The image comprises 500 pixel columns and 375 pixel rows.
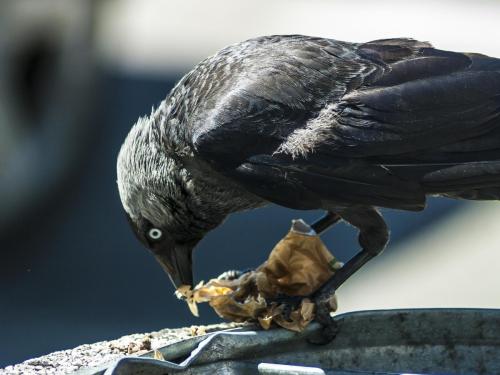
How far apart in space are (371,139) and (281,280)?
2.42 ft

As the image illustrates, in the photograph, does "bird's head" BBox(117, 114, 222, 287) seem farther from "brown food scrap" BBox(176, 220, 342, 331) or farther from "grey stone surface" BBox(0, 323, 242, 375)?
"grey stone surface" BBox(0, 323, 242, 375)

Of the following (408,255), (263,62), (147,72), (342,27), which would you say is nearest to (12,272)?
(147,72)

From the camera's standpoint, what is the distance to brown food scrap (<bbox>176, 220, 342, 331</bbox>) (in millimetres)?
5434

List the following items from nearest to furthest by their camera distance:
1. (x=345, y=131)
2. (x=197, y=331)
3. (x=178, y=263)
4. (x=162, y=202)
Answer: (x=197, y=331) → (x=345, y=131) → (x=162, y=202) → (x=178, y=263)

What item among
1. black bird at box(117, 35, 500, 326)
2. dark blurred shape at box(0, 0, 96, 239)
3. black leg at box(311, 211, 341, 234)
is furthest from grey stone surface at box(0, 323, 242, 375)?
dark blurred shape at box(0, 0, 96, 239)

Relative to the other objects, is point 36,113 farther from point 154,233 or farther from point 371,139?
point 371,139

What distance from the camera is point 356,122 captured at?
18.4ft

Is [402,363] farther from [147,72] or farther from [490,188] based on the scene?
[147,72]

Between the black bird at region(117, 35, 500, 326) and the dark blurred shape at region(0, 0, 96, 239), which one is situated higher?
the black bird at region(117, 35, 500, 326)

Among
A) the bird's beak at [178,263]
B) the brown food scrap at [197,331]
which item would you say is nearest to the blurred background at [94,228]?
the bird's beak at [178,263]

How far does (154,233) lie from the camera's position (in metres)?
6.13

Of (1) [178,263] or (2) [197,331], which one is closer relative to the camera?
(2) [197,331]

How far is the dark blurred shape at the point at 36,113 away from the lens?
9.35 m

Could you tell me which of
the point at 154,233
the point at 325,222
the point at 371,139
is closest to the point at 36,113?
the point at 154,233
